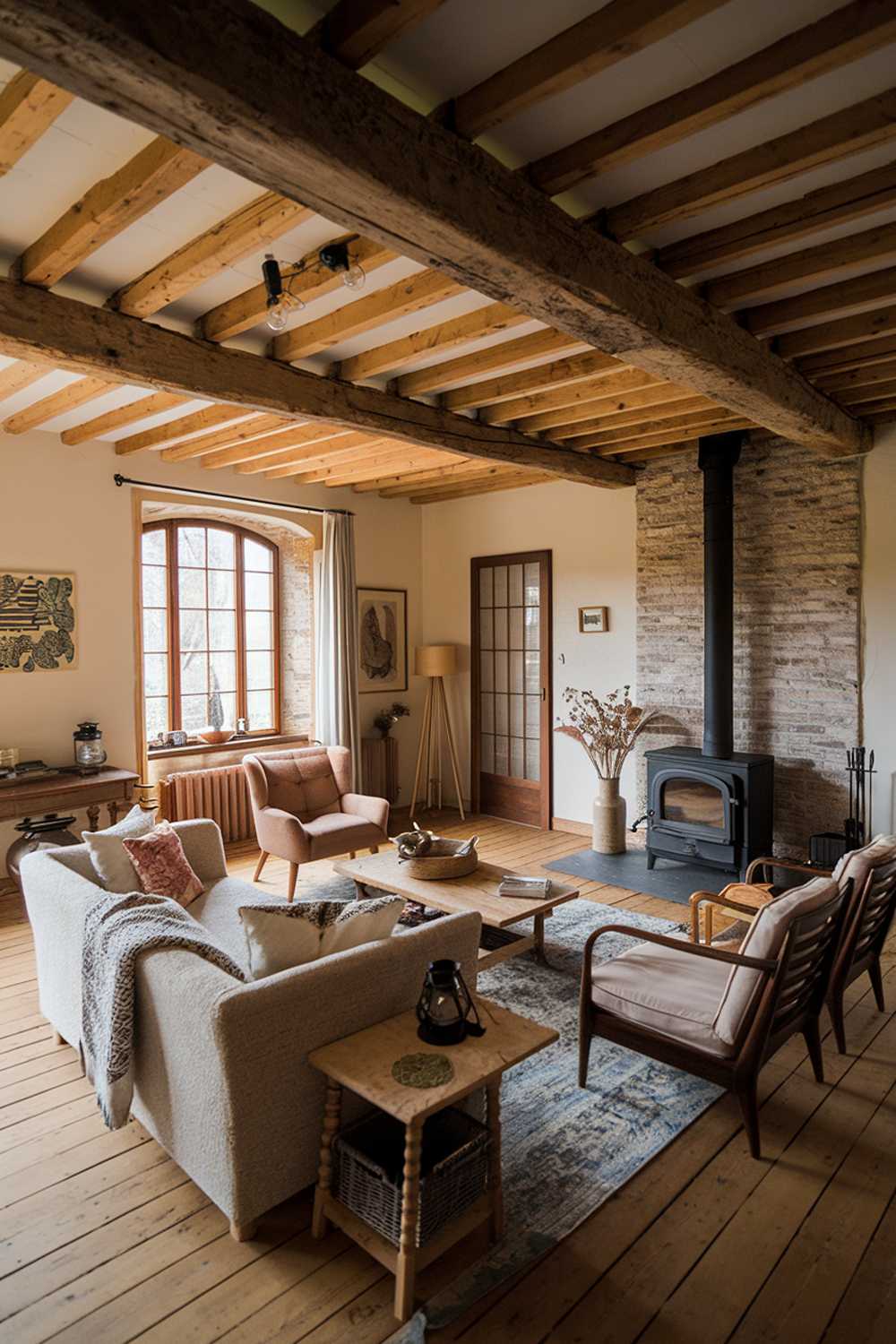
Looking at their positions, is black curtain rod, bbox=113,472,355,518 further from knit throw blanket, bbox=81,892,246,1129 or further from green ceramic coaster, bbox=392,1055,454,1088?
green ceramic coaster, bbox=392,1055,454,1088

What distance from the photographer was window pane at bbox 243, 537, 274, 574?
676cm

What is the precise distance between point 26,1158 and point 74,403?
347 cm

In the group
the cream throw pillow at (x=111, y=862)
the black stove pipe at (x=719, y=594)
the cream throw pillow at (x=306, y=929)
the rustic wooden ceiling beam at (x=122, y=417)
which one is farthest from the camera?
the black stove pipe at (x=719, y=594)

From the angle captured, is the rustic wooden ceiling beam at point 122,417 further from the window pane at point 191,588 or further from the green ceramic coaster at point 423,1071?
the green ceramic coaster at point 423,1071

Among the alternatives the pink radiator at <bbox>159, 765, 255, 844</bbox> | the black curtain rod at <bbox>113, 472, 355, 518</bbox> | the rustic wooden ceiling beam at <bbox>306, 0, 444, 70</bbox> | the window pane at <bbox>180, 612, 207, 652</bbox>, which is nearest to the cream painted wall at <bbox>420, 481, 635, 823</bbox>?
the black curtain rod at <bbox>113, 472, 355, 518</bbox>

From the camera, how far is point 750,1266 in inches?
80.4

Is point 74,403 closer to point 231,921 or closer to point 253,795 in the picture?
point 253,795

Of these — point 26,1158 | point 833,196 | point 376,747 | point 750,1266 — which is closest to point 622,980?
point 750,1266

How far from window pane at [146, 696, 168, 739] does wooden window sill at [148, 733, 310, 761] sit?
0.19 m

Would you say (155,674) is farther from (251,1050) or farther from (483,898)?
(251,1050)

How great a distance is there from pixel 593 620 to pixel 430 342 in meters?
3.31

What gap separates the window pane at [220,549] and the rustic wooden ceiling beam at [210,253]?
3.52 meters

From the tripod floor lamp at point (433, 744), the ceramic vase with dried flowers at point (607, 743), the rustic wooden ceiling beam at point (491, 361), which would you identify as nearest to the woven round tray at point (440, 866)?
the ceramic vase with dried flowers at point (607, 743)

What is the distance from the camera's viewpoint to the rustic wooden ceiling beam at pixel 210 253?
237 cm
